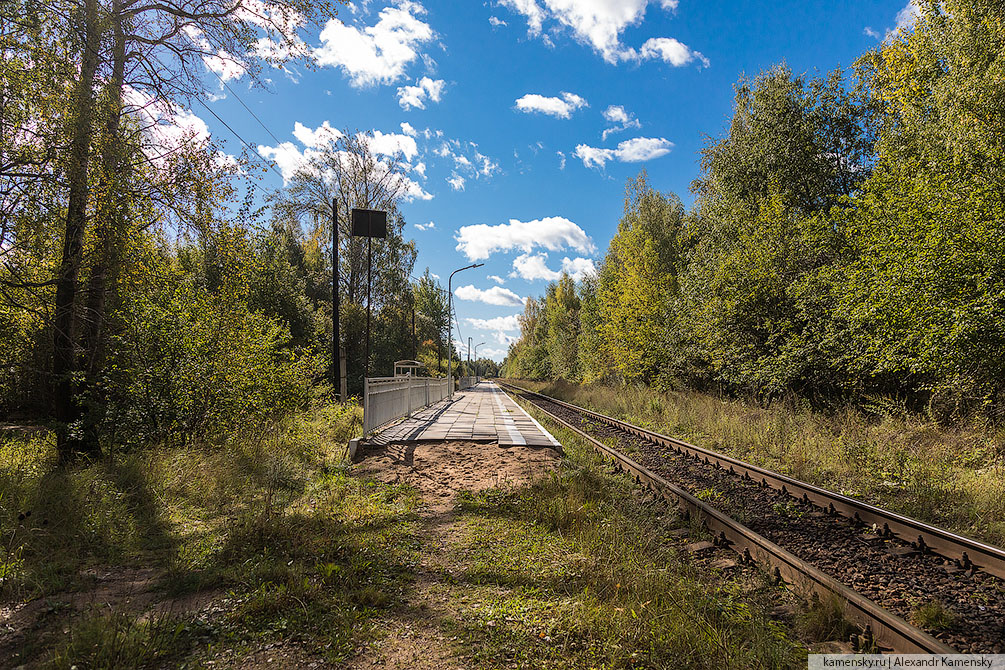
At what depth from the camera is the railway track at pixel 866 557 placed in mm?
3230

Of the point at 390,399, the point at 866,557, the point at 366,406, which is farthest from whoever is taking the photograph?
the point at 390,399

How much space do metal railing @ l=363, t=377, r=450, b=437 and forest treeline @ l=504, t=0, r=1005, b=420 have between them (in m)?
11.4

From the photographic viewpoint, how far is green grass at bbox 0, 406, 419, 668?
118 inches

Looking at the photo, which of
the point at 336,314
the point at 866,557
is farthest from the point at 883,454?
the point at 336,314

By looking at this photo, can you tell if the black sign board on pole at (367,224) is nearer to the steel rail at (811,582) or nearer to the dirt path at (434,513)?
the dirt path at (434,513)

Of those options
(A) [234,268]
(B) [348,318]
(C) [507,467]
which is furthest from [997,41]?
(B) [348,318]

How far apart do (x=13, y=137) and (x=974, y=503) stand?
44.6ft

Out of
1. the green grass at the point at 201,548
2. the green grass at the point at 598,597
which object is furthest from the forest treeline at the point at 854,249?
the green grass at the point at 201,548

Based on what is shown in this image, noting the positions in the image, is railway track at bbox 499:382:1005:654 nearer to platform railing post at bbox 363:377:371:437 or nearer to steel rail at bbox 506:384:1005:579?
steel rail at bbox 506:384:1005:579

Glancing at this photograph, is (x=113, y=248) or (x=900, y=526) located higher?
(x=113, y=248)

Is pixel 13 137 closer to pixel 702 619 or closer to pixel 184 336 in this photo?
pixel 184 336

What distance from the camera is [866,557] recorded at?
14.9 ft

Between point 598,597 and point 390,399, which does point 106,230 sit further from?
point 598,597

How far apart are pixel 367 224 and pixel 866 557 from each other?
51.0 ft
